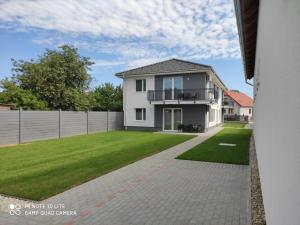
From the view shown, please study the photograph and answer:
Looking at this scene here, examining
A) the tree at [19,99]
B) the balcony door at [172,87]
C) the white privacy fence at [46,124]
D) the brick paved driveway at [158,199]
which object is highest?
the balcony door at [172,87]

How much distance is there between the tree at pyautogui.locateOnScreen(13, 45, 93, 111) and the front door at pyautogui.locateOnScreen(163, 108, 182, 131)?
25.5ft

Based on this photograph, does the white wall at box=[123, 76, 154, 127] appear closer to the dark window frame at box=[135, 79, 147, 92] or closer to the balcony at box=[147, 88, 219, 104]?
the dark window frame at box=[135, 79, 147, 92]

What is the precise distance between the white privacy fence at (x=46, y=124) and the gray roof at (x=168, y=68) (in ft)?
16.9

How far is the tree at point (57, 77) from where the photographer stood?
23703mm

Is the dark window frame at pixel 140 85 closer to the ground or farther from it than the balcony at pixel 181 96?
farther from it

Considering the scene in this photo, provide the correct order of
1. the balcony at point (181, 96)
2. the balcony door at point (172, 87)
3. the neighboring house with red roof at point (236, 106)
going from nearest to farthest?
the balcony at point (181, 96) < the balcony door at point (172, 87) < the neighboring house with red roof at point (236, 106)

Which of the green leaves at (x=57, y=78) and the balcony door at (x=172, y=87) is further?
the balcony door at (x=172, y=87)

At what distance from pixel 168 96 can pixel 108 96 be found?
15.5m

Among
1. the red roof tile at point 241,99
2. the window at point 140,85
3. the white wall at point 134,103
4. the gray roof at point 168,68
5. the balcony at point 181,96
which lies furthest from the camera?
the red roof tile at point 241,99

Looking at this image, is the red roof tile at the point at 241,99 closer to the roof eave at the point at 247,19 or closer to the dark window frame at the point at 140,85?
the dark window frame at the point at 140,85

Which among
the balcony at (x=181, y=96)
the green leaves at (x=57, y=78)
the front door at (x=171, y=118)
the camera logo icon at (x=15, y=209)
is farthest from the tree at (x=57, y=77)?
the camera logo icon at (x=15, y=209)

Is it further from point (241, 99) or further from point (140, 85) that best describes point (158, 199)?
point (241, 99)

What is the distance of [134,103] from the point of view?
26.6 m

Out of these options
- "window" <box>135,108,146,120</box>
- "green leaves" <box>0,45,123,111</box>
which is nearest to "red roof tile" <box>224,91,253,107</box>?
"window" <box>135,108,146,120</box>
